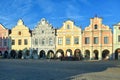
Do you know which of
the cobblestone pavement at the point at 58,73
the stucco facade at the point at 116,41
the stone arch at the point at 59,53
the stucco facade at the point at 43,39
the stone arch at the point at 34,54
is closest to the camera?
the cobblestone pavement at the point at 58,73

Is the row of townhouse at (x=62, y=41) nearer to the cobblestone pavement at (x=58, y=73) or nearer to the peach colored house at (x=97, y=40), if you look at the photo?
the peach colored house at (x=97, y=40)

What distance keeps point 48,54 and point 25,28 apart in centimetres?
894

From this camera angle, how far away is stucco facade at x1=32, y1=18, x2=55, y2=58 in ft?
218

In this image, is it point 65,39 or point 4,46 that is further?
point 4,46

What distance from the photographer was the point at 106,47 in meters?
61.0

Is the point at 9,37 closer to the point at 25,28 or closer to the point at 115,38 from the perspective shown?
the point at 25,28

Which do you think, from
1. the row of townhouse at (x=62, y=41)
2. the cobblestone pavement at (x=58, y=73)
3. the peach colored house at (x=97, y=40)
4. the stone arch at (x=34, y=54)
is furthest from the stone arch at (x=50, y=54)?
the cobblestone pavement at (x=58, y=73)

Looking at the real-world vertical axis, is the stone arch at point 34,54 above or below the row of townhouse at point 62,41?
below

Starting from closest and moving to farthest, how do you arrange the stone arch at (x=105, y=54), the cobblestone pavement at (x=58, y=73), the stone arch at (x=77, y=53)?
the cobblestone pavement at (x=58, y=73) < the stone arch at (x=105, y=54) < the stone arch at (x=77, y=53)

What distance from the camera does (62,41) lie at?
65438mm

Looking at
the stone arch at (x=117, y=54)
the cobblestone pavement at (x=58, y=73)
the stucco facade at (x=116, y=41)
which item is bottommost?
the cobblestone pavement at (x=58, y=73)

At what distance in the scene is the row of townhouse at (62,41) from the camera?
61312mm

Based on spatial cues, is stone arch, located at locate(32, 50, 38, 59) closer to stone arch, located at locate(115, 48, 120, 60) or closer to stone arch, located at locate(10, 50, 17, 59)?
stone arch, located at locate(10, 50, 17, 59)

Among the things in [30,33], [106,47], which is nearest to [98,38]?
[106,47]
